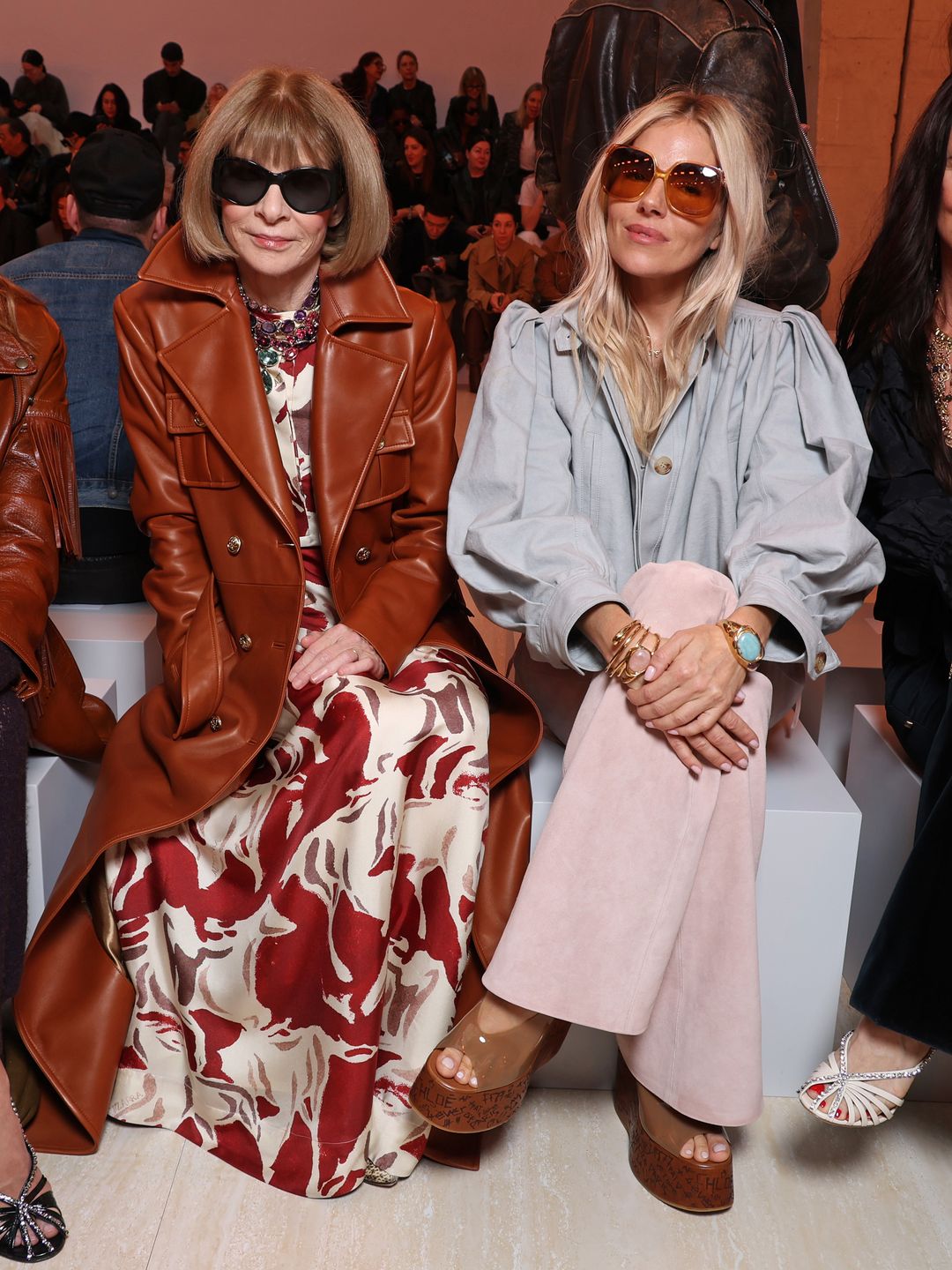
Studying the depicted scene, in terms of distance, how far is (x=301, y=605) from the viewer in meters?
2.22

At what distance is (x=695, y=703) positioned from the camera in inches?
74.0

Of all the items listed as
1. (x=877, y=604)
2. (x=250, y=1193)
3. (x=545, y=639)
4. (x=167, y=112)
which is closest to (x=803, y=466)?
(x=877, y=604)

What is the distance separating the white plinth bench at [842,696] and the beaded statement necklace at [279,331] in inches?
Answer: 51.9

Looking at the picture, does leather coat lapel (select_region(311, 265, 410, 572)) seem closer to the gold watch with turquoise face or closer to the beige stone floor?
the gold watch with turquoise face

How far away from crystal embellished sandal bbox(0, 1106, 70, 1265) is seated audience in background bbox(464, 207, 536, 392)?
309 inches

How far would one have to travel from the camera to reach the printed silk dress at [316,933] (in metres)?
2.00

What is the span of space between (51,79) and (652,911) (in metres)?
12.1

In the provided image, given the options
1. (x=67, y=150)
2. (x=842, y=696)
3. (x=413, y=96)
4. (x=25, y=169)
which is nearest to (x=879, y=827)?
(x=842, y=696)

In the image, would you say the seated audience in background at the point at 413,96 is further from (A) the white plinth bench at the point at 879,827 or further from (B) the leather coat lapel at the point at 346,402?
(A) the white plinth bench at the point at 879,827

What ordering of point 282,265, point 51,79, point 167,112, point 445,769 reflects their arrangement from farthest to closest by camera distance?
point 51,79
point 167,112
point 282,265
point 445,769

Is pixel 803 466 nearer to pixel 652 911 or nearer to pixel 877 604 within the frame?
pixel 877 604

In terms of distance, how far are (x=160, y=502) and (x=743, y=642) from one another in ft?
3.41

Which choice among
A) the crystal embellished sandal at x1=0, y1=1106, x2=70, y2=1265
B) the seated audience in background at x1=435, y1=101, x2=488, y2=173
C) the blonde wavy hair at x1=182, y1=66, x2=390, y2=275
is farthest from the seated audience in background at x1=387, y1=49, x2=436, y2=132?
the crystal embellished sandal at x1=0, y1=1106, x2=70, y2=1265

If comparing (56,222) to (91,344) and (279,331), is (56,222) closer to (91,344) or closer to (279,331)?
(91,344)
